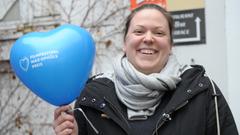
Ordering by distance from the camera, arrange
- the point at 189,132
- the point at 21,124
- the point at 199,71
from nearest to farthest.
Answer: the point at 189,132 → the point at 199,71 → the point at 21,124

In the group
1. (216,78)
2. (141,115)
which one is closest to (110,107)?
(141,115)

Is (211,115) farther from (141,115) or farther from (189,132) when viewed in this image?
(141,115)

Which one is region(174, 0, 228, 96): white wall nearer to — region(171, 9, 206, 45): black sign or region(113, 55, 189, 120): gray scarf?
region(171, 9, 206, 45): black sign

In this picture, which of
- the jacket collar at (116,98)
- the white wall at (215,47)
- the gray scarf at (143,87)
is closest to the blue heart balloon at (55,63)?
the jacket collar at (116,98)

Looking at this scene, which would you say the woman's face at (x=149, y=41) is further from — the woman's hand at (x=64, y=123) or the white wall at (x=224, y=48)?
the white wall at (x=224, y=48)

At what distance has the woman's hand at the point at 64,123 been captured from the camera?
195 cm

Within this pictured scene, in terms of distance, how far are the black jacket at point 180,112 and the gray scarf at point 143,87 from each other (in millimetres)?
32

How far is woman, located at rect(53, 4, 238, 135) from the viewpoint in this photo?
1.99m

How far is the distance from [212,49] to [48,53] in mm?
1737

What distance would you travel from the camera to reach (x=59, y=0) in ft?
14.6

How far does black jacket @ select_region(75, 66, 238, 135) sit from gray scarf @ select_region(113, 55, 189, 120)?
32mm

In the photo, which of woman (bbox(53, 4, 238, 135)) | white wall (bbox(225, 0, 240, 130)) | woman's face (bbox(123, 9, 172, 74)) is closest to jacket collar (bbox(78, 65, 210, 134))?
woman (bbox(53, 4, 238, 135))

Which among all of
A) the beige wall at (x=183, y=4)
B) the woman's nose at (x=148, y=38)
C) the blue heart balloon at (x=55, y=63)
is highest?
the beige wall at (x=183, y=4)

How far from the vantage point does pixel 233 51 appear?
11.1 ft
